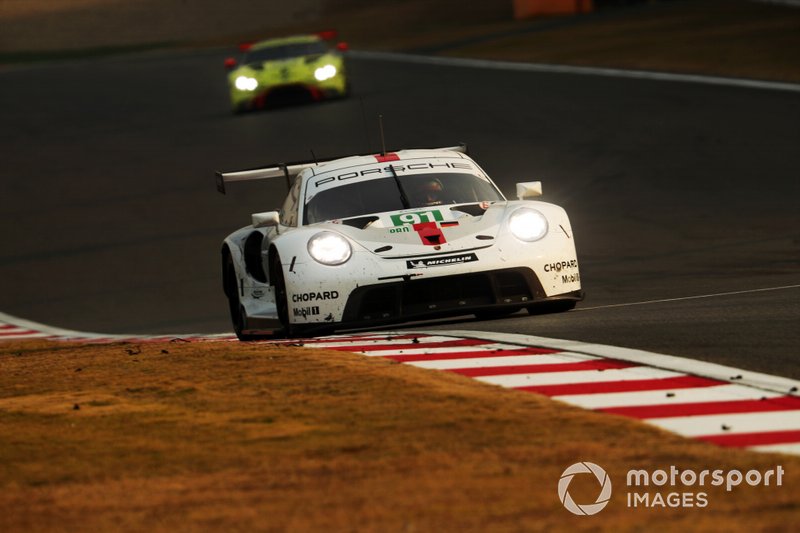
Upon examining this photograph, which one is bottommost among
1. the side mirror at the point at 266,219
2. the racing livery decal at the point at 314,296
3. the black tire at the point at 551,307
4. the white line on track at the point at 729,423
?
the white line on track at the point at 729,423

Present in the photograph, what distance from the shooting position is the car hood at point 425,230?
1035 cm

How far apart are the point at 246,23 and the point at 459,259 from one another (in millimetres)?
59526

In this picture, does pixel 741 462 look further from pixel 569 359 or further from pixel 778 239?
pixel 778 239

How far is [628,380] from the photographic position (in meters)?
7.51

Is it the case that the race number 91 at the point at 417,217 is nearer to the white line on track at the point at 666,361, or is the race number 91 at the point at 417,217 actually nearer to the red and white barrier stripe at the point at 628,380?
the red and white barrier stripe at the point at 628,380

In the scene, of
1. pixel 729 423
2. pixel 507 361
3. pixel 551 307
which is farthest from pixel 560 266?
pixel 729 423

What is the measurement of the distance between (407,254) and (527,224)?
0.93 meters

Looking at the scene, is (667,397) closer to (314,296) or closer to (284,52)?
(314,296)

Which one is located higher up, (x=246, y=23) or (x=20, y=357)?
(x=246, y=23)

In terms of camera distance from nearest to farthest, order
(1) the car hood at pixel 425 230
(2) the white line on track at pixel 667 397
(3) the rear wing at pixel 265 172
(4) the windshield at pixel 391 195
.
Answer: (2) the white line on track at pixel 667 397 < (1) the car hood at pixel 425 230 < (4) the windshield at pixel 391 195 < (3) the rear wing at pixel 265 172

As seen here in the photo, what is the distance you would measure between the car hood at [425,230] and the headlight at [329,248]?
10 cm

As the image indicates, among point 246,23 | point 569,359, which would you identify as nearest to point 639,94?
point 569,359

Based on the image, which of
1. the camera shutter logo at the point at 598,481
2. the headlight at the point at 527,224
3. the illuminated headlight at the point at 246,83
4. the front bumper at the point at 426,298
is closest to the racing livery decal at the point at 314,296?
the front bumper at the point at 426,298

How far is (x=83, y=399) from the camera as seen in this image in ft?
26.6
